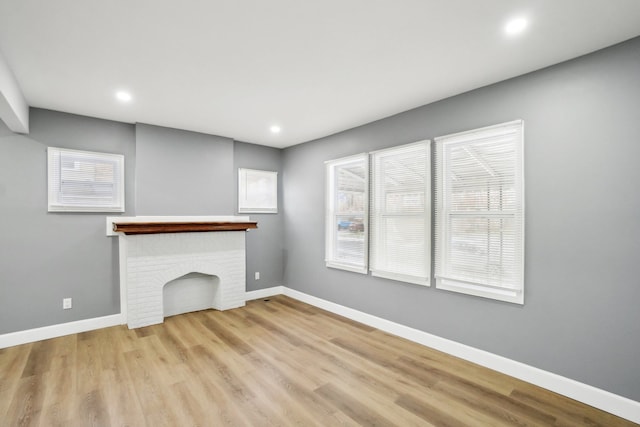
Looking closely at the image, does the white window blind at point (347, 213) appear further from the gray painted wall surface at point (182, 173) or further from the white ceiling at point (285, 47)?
the gray painted wall surface at point (182, 173)

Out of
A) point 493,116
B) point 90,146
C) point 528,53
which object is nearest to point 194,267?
point 90,146

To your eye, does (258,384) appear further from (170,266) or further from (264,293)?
(264,293)

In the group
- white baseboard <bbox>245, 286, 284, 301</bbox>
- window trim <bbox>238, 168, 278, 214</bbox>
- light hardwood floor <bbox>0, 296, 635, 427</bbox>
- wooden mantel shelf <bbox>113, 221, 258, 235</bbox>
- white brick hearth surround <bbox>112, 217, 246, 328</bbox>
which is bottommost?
light hardwood floor <bbox>0, 296, 635, 427</bbox>

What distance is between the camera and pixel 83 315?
3.63 m

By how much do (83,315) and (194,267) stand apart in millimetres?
1361

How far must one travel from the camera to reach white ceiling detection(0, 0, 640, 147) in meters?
1.79

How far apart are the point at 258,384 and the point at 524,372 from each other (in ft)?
7.48

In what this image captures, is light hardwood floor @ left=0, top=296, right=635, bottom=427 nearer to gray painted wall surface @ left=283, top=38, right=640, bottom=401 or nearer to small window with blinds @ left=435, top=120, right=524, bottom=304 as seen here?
gray painted wall surface @ left=283, top=38, right=640, bottom=401

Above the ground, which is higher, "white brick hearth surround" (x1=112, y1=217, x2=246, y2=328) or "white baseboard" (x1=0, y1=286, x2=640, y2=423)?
"white brick hearth surround" (x1=112, y1=217, x2=246, y2=328)

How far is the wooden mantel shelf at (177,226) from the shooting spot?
354 centimetres

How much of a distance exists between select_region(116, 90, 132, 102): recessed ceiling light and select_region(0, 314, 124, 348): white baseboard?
8.85 ft

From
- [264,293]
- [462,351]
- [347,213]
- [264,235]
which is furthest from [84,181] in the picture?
[462,351]

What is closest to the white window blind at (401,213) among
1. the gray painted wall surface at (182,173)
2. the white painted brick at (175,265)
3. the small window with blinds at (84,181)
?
the white painted brick at (175,265)

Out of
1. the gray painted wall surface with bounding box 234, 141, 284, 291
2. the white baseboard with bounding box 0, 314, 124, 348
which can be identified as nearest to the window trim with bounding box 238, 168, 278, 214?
the gray painted wall surface with bounding box 234, 141, 284, 291
